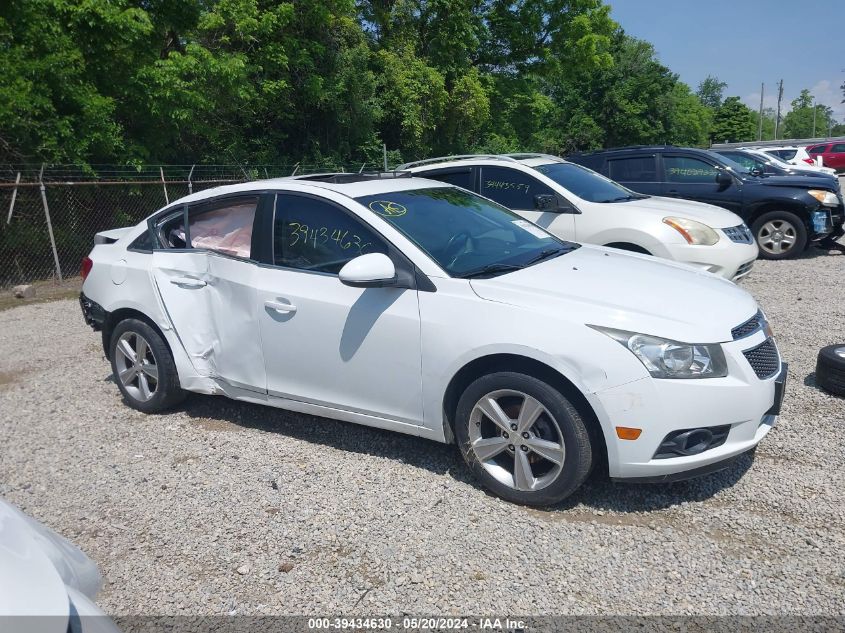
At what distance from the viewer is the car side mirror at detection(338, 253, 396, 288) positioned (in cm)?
380

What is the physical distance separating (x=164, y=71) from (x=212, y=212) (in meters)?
9.41

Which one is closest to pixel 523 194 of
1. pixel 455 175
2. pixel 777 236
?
pixel 455 175

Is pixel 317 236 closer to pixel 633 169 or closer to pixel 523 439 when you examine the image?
pixel 523 439

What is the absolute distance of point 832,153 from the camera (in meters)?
36.4

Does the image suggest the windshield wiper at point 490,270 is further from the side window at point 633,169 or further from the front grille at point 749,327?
the side window at point 633,169

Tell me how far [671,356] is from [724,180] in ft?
27.8

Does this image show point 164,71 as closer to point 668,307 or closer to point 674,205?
point 674,205

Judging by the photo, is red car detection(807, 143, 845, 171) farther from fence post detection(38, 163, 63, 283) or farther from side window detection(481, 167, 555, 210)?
fence post detection(38, 163, 63, 283)

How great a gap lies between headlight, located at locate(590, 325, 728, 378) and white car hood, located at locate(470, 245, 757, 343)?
0.03 metres

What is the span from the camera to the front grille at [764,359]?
353 centimetres

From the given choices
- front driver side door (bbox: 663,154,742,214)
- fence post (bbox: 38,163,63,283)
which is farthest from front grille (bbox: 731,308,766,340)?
fence post (bbox: 38,163,63,283)

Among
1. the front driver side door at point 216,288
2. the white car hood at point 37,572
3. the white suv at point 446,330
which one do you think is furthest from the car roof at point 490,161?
the white car hood at point 37,572

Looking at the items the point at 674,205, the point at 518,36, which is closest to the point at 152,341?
the point at 674,205

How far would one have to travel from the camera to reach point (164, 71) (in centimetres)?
1290
